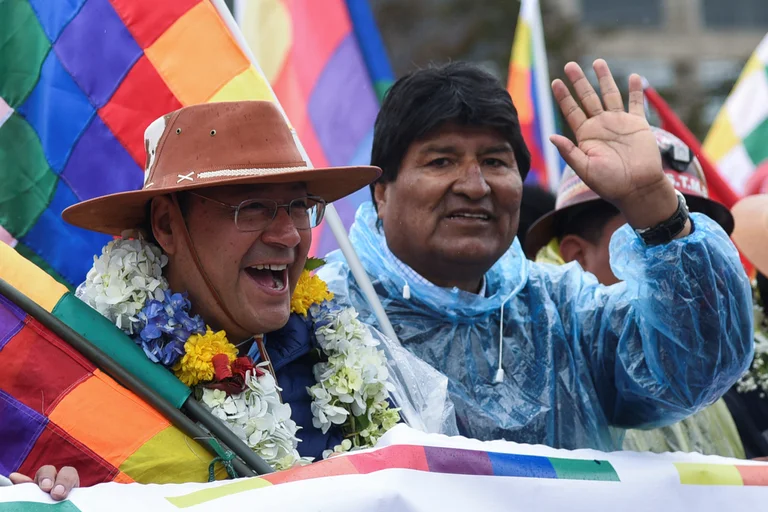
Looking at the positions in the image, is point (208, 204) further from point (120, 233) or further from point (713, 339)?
point (713, 339)

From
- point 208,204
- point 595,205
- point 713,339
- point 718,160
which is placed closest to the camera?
point 208,204

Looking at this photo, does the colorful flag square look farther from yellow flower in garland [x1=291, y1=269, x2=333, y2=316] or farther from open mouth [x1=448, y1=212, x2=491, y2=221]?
open mouth [x1=448, y1=212, x2=491, y2=221]

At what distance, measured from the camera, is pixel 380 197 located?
12.6ft

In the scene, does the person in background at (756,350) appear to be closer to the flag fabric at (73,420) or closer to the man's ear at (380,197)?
the man's ear at (380,197)

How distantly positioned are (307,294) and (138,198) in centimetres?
54

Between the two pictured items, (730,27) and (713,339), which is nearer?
(713,339)

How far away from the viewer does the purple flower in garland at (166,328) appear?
2.87 m

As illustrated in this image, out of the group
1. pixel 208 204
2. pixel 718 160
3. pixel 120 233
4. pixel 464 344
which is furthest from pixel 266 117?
pixel 718 160

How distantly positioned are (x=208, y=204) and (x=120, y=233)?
11.3 inches

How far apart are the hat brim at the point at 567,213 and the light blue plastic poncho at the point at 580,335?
0.68 metres

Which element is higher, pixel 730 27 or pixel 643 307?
pixel 643 307

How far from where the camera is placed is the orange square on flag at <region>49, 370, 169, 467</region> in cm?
267

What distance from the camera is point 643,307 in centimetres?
339

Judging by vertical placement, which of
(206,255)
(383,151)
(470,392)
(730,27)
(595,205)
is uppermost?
(206,255)
